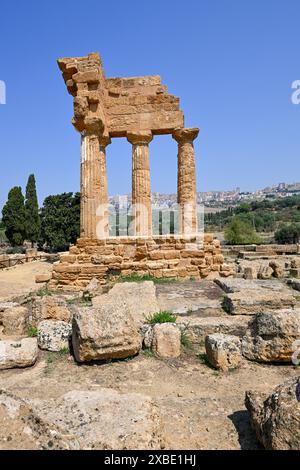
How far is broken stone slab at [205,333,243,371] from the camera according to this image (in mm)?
3795

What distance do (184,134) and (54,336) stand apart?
33.0 ft

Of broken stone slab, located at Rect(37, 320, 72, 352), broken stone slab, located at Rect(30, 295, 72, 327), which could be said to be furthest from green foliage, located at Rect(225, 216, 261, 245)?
broken stone slab, located at Rect(37, 320, 72, 352)

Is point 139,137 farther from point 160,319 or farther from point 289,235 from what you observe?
point 289,235

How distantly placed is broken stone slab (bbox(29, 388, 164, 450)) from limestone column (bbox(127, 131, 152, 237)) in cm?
1006

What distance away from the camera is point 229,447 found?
2439mm

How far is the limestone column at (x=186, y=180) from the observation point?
41.9ft

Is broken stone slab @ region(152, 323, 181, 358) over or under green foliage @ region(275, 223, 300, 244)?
under

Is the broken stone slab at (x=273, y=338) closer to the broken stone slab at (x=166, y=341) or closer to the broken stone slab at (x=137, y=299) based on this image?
the broken stone slab at (x=166, y=341)

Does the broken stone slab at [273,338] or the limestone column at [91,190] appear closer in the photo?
the broken stone slab at [273,338]

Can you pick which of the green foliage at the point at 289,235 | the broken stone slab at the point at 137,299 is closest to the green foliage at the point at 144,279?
the broken stone slab at the point at 137,299

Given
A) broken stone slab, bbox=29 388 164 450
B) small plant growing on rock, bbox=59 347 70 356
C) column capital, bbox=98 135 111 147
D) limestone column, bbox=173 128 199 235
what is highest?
column capital, bbox=98 135 111 147

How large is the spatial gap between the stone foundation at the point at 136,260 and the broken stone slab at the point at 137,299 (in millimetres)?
2997

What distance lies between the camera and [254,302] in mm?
5516

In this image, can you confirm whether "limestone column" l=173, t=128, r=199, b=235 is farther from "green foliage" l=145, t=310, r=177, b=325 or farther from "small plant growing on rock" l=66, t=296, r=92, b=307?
"green foliage" l=145, t=310, r=177, b=325
